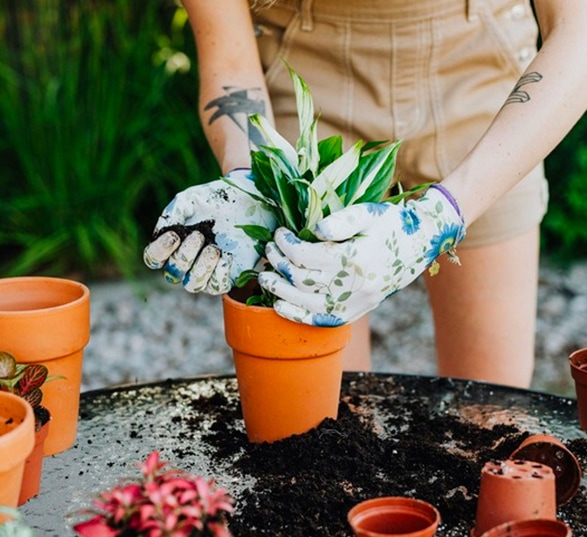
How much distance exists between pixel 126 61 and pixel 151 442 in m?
2.94

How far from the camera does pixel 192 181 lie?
4.33 metres

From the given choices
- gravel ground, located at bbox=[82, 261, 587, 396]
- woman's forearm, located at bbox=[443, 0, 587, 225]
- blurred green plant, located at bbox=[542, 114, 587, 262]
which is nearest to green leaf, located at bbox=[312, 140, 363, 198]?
woman's forearm, located at bbox=[443, 0, 587, 225]

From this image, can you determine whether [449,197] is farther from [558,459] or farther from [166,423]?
[166,423]

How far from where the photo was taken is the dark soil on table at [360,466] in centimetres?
129

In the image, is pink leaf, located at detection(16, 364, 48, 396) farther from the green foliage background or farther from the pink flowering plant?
the green foliage background

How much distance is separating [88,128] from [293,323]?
2.95m

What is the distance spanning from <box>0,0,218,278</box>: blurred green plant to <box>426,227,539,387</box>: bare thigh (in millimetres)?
2236

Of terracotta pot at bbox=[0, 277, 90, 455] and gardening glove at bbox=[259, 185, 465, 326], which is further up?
gardening glove at bbox=[259, 185, 465, 326]

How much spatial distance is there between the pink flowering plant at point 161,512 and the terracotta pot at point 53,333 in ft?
1.36

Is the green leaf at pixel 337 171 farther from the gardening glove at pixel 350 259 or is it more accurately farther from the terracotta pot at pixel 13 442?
the terracotta pot at pixel 13 442

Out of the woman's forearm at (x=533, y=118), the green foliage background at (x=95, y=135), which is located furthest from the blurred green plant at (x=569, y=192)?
the woman's forearm at (x=533, y=118)

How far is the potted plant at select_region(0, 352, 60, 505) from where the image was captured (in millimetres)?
1344

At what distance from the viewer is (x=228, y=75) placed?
1.93 meters

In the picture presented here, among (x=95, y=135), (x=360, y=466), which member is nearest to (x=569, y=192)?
(x=95, y=135)
